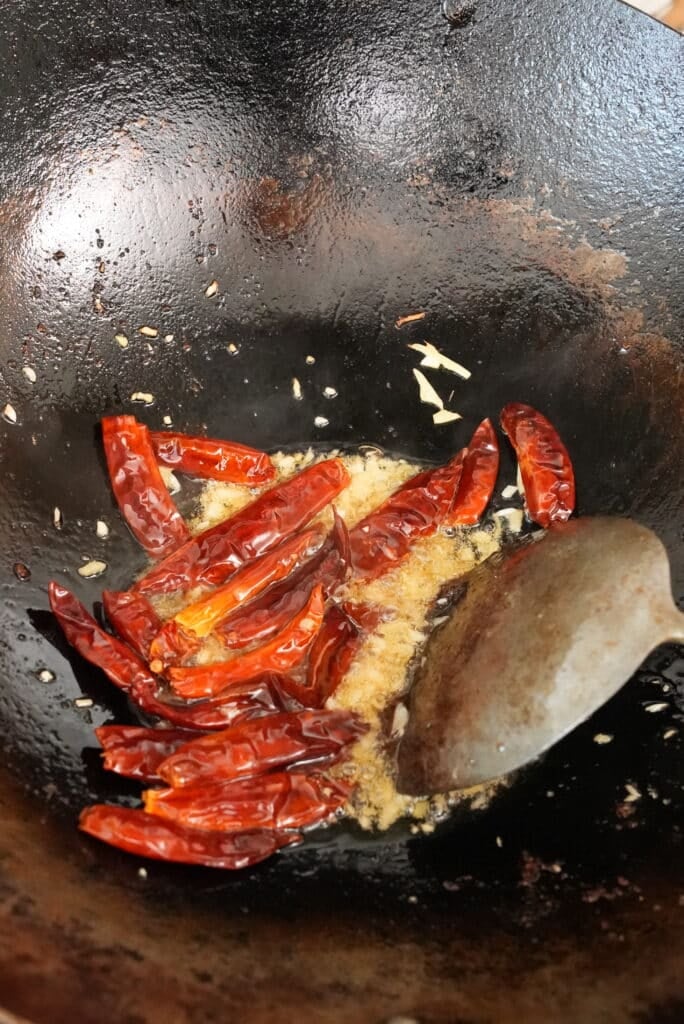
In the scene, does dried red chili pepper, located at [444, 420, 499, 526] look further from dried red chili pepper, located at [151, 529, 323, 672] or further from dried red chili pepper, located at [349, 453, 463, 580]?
dried red chili pepper, located at [151, 529, 323, 672]

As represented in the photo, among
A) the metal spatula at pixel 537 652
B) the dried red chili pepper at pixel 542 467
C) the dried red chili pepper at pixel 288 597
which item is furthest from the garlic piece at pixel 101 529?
the dried red chili pepper at pixel 542 467

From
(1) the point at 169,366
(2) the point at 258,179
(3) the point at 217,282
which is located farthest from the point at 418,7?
(1) the point at 169,366

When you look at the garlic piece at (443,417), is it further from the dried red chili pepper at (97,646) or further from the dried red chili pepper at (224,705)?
the dried red chili pepper at (97,646)

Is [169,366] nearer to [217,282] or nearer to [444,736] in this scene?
[217,282]

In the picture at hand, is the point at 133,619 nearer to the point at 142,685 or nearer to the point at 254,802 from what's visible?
the point at 142,685

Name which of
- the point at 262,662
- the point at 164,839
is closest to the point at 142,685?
the point at 262,662
